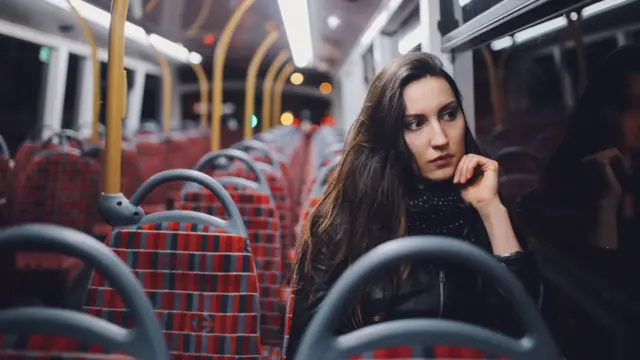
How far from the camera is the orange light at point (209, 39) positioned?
27.0 feet

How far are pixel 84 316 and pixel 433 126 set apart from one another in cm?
85

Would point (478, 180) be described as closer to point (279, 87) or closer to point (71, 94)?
point (71, 94)

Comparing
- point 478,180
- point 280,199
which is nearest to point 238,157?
point 280,199

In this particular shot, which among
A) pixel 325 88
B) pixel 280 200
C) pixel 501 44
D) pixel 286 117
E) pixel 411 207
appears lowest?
pixel 411 207

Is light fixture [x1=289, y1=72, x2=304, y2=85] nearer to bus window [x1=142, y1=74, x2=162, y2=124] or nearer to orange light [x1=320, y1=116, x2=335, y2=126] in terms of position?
orange light [x1=320, y1=116, x2=335, y2=126]

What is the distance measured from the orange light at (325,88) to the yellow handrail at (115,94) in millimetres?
12663

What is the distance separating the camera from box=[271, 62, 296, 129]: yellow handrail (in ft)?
45.3

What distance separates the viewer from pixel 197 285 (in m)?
1.61

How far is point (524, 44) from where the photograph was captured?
2.14m

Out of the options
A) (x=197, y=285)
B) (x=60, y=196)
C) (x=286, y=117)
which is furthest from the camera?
(x=286, y=117)

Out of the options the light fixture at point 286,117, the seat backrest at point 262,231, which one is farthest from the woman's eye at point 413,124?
the light fixture at point 286,117

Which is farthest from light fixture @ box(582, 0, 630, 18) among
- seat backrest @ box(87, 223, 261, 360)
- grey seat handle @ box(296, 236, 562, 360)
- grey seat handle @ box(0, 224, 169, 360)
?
grey seat handle @ box(0, 224, 169, 360)

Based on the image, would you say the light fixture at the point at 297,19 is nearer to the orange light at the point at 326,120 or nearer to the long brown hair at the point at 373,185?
the long brown hair at the point at 373,185

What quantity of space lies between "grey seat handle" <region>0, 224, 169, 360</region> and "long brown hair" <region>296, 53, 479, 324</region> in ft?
1.88
